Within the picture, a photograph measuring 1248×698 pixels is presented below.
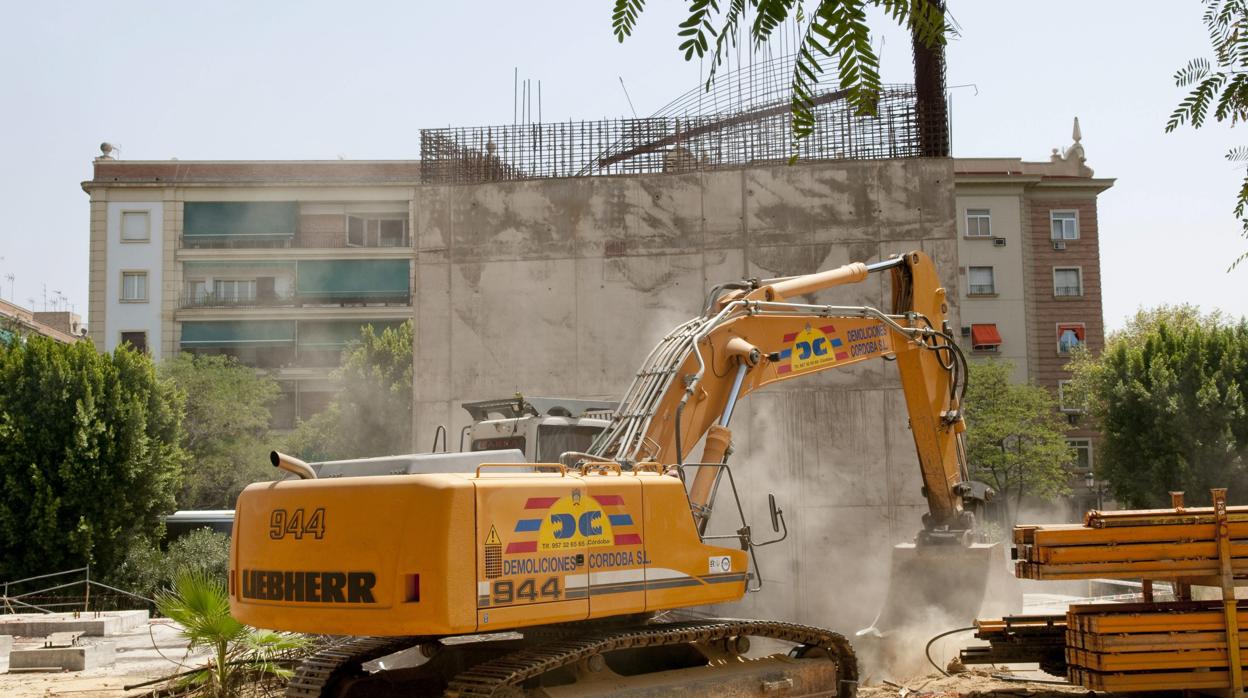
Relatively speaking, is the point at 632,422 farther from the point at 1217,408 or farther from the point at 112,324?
the point at 112,324

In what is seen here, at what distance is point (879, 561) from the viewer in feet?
61.5

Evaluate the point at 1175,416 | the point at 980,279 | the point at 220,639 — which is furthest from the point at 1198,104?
the point at 980,279

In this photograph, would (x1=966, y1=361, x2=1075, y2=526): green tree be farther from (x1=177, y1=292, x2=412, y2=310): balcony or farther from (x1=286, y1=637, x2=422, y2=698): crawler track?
(x1=286, y1=637, x2=422, y2=698): crawler track

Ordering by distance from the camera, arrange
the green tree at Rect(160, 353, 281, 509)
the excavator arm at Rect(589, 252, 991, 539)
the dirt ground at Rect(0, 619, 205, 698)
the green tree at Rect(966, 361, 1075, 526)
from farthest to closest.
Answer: the green tree at Rect(160, 353, 281, 509), the green tree at Rect(966, 361, 1075, 526), the dirt ground at Rect(0, 619, 205, 698), the excavator arm at Rect(589, 252, 991, 539)

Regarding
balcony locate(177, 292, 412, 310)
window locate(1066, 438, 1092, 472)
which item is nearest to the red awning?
window locate(1066, 438, 1092, 472)

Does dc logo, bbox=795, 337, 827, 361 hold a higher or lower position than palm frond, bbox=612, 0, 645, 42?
lower

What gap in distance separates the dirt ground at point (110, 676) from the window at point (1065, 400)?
41826 mm

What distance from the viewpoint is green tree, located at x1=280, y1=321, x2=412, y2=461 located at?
174 feet

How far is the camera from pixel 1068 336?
5494 centimetres

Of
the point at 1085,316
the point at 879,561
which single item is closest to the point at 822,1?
the point at 879,561

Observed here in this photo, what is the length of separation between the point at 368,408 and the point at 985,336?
28.5 m

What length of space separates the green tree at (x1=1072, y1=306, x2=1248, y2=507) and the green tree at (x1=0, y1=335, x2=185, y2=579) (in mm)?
27862

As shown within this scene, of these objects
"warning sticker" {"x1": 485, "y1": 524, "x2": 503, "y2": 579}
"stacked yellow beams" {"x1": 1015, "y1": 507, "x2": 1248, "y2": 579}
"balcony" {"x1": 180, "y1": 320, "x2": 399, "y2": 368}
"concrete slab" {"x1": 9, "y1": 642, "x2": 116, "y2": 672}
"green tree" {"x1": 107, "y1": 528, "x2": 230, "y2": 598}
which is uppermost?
"balcony" {"x1": 180, "y1": 320, "x2": 399, "y2": 368}

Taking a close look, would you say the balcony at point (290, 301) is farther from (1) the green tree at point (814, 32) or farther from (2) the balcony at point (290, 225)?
(1) the green tree at point (814, 32)
